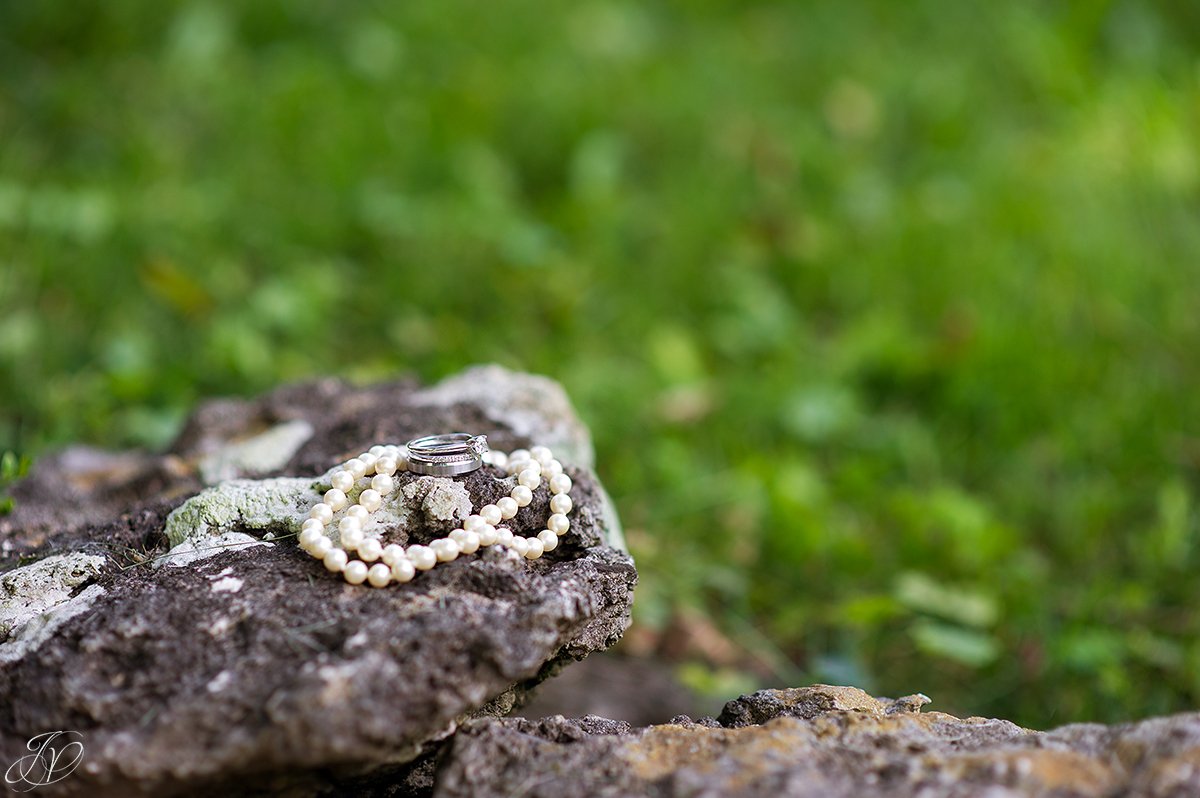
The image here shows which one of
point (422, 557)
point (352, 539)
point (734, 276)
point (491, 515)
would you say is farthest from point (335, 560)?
point (734, 276)

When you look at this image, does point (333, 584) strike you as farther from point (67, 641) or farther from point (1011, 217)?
point (1011, 217)

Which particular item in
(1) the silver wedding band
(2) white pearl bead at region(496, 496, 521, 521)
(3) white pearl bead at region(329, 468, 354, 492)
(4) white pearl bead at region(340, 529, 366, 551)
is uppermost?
(1) the silver wedding band

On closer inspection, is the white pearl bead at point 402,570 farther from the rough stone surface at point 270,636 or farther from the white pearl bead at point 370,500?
the white pearl bead at point 370,500

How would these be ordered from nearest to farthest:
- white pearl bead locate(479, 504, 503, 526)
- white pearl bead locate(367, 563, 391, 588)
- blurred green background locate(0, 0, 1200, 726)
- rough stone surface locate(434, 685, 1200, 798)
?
rough stone surface locate(434, 685, 1200, 798), white pearl bead locate(367, 563, 391, 588), white pearl bead locate(479, 504, 503, 526), blurred green background locate(0, 0, 1200, 726)

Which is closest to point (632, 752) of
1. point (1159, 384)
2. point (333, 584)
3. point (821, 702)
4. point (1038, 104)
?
point (821, 702)

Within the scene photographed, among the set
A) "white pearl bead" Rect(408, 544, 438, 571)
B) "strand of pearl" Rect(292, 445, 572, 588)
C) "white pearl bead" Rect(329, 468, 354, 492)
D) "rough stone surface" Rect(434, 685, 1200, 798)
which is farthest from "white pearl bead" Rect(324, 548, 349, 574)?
"rough stone surface" Rect(434, 685, 1200, 798)

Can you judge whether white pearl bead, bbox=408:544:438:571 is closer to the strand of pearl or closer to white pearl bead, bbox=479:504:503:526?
the strand of pearl

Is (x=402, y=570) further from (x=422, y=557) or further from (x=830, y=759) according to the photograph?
(x=830, y=759)
